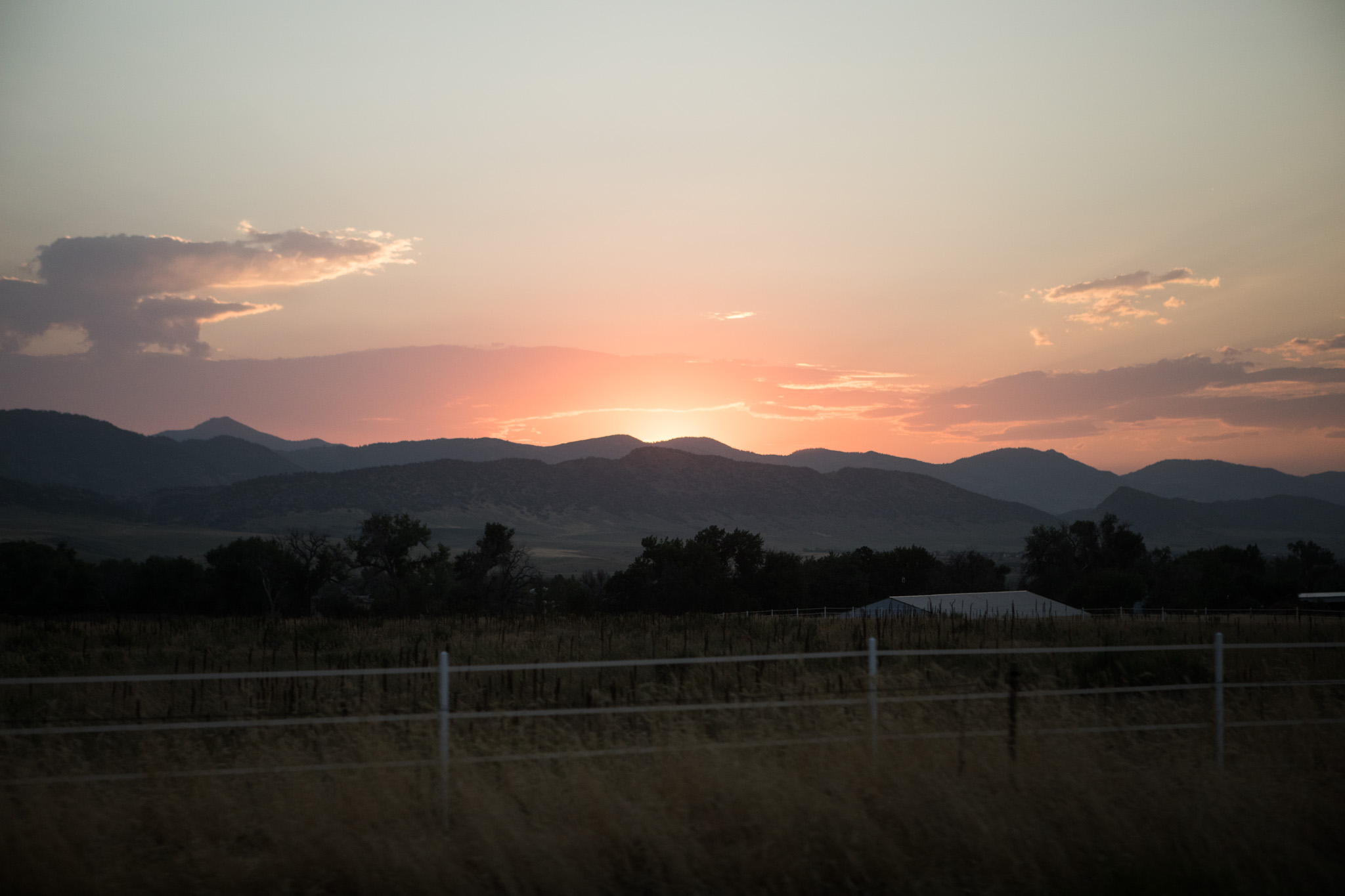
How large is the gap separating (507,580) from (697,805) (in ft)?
171

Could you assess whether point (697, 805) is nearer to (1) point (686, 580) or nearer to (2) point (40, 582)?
(1) point (686, 580)

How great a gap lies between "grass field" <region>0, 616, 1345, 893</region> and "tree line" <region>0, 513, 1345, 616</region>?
36.8 m

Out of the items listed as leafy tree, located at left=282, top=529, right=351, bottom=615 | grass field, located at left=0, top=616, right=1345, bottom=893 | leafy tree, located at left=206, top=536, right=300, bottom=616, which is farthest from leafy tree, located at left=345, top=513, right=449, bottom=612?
grass field, located at left=0, top=616, right=1345, bottom=893

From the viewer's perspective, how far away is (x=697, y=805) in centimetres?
686

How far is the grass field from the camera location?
227 inches

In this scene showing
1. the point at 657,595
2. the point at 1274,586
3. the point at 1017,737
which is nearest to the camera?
the point at 1017,737

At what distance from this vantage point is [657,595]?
6219 centimetres

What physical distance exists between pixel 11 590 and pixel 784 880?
220 feet

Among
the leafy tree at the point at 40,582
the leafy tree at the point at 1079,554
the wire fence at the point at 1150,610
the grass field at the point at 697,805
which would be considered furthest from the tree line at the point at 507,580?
the grass field at the point at 697,805

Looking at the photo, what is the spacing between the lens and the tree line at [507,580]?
56.1 meters

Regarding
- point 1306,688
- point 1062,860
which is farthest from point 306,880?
point 1306,688

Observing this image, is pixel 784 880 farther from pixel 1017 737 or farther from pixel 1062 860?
pixel 1017 737

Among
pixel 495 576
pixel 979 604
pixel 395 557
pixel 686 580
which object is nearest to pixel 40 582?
pixel 395 557

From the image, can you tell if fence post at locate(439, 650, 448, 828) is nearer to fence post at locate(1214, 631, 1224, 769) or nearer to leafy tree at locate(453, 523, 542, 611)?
fence post at locate(1214, 631, 1224, 769)
